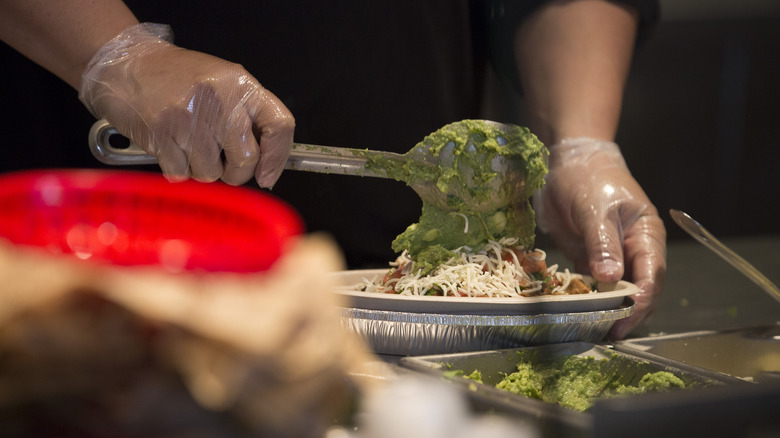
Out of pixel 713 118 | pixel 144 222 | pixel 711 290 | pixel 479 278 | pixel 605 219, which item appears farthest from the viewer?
pixel 605 219

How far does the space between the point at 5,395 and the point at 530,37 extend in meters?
1.24

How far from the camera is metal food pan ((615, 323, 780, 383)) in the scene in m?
1.06

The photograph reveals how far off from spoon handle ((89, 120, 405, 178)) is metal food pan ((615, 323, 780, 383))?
48cm

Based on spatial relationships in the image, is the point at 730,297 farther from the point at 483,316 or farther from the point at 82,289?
the point at 82,289

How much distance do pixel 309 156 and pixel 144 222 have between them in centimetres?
57

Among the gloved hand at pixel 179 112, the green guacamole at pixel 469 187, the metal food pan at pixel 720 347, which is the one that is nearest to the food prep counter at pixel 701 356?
the metal food pan at pixel 720 347

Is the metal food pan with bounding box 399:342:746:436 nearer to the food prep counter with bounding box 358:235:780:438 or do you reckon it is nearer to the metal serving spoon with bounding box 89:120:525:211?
the food prep counter with bounding box 358:235:780:438

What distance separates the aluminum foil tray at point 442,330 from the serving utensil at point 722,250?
0.80 feet

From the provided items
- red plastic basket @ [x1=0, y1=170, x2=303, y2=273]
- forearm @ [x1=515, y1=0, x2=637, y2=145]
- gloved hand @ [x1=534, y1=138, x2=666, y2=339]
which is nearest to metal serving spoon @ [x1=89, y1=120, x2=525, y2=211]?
gloved hand @ [x1=534, y1=138, x2=666, y2=339]

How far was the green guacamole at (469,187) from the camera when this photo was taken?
0.96 m

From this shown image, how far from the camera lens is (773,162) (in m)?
1.09

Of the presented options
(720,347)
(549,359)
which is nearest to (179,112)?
(549,359)

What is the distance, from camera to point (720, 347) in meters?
1.10

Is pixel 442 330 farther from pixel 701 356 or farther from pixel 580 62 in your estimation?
pixel 580 62
